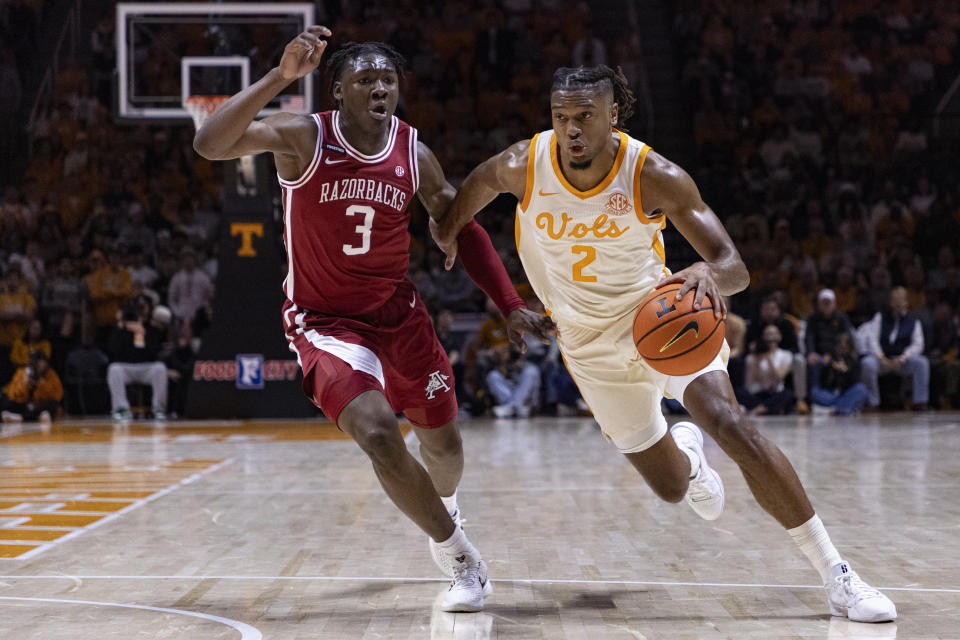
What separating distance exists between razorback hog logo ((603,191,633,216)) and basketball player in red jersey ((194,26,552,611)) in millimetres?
505

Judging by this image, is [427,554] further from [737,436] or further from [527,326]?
[737,436]

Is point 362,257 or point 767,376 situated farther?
point 767,376

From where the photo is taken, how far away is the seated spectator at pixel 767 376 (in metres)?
12.2

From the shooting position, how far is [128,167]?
15.4 m

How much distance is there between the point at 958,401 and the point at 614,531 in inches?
393

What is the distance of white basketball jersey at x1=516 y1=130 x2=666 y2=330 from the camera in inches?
161

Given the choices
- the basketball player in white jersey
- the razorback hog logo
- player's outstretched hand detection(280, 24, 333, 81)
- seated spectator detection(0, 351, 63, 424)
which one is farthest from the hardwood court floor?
seated spectator detection(0, 351, 63, 424)

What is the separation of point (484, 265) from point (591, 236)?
53cm

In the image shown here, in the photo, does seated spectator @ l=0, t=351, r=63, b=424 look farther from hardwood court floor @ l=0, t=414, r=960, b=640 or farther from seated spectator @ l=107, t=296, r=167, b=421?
hardwood court floor @ l=0, t=414, r=960, b=640

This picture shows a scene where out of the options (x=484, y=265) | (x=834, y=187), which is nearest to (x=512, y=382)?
(x=834, y=187)

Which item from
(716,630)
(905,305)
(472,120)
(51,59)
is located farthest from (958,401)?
(51,59)

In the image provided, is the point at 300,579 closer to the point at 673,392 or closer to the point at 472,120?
the point at 673,392

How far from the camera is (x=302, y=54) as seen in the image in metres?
3.73

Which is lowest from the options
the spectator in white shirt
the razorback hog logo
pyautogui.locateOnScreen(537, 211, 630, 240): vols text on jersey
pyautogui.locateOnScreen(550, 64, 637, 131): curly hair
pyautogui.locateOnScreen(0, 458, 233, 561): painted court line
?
pyautogui.locateOnScreen(0, 458, 233, 561): painted court line
